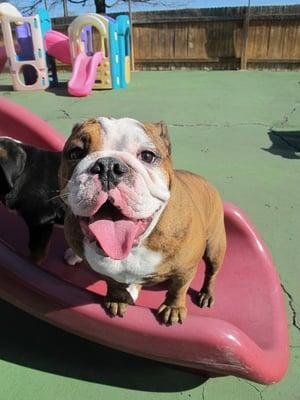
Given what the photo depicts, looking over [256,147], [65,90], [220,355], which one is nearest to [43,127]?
[220,355]

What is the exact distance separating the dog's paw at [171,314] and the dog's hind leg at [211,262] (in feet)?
1.36

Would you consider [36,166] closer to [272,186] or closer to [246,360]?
[246,360]

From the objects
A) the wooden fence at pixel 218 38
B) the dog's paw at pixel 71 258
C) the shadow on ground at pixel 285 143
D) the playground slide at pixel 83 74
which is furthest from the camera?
the wooden fence at pixel 218 38

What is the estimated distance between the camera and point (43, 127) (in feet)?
11.5

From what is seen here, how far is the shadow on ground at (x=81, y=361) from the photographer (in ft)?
7.49

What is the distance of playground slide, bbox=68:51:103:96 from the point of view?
356 inches

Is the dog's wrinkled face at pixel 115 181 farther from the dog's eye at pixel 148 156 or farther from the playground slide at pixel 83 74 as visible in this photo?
the playground slide at pixel 83 74

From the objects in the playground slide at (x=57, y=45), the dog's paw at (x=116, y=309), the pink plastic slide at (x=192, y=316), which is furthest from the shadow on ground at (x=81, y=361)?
the playground slide at (x=57, y=45)

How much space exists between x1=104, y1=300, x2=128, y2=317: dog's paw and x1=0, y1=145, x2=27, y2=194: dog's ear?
1202mm

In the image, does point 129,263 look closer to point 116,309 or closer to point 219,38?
point 116,309

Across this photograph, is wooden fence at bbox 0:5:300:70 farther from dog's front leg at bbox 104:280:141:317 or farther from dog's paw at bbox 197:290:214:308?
dog's front leg at bbox 104:280:141:317

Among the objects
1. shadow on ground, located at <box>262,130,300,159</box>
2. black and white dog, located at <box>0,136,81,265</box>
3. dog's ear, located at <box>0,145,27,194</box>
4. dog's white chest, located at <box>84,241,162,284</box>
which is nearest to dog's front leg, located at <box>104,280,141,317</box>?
dog's white chest, located at <box>84,241,162,284</box>

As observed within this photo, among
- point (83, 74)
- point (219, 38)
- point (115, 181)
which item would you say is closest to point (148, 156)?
point (115, 181)

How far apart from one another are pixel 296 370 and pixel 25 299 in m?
1.44
